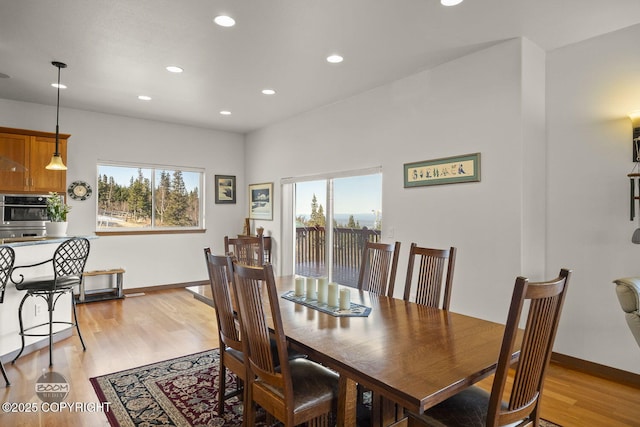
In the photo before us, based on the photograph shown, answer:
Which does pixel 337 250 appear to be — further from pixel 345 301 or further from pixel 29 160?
pixel 29 160

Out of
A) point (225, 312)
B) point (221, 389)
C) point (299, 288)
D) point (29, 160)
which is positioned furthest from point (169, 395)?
point (29, 160)

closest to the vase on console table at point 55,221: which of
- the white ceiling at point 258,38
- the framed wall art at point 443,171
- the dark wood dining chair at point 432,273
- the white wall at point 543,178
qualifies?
the white ceiling at point 258,38

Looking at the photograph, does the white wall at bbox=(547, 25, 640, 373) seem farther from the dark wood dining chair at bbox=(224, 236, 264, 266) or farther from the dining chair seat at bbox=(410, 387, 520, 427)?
the dark wood dining chair at bbox=(224, 236, 264, 266)

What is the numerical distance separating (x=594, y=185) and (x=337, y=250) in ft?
9.98

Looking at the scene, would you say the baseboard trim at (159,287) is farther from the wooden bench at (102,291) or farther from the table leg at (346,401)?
the table leg at (346,401)

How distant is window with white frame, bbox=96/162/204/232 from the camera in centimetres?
586

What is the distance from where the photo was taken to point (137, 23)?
2.93m

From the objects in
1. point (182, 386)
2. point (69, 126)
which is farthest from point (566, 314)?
point (69, 126)

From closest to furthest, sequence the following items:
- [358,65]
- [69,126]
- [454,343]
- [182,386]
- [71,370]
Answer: [454,343], [182,386], [71,370], [358,65], [69,126]

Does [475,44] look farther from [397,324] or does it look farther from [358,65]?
[397,324]

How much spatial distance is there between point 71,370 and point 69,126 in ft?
12.7

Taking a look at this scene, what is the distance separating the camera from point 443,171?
374 centimetres

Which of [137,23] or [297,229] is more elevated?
[137,23]

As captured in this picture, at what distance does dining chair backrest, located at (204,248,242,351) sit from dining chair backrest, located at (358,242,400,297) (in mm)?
1157
